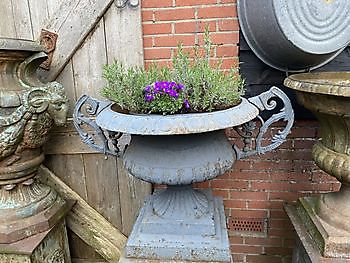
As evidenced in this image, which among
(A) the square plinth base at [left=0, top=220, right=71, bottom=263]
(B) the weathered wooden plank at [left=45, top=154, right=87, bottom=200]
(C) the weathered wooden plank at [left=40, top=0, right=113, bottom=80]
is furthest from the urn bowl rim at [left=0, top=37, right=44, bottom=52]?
(A) the square plinth base at [left=0, top=220, right=71, bottom=263]

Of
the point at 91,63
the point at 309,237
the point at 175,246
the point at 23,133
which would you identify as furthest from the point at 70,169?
the point at 309,237

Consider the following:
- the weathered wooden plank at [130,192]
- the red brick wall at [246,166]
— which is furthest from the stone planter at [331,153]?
the weathered wooden plank at [130,192]

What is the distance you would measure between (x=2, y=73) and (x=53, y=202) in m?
0.73

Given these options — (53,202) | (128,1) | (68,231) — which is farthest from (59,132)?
(128,1)

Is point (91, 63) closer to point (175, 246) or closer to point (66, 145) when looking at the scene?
point (66, 145)

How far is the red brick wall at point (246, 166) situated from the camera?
1.71 metres

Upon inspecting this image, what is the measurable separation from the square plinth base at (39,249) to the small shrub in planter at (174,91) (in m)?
0.83

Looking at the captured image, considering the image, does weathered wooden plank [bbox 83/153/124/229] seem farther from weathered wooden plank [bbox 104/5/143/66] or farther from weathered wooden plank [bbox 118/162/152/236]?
weathered wooden plank [bbox 104/5/143/66]

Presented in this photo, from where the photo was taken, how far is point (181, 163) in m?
1.27

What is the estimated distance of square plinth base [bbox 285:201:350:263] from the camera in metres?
1.41

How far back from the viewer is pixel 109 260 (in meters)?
2.12

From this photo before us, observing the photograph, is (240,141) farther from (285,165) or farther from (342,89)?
(342,89)

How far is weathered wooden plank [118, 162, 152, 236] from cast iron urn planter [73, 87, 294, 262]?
0.44m

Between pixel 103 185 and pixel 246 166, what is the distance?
34.0 inches
